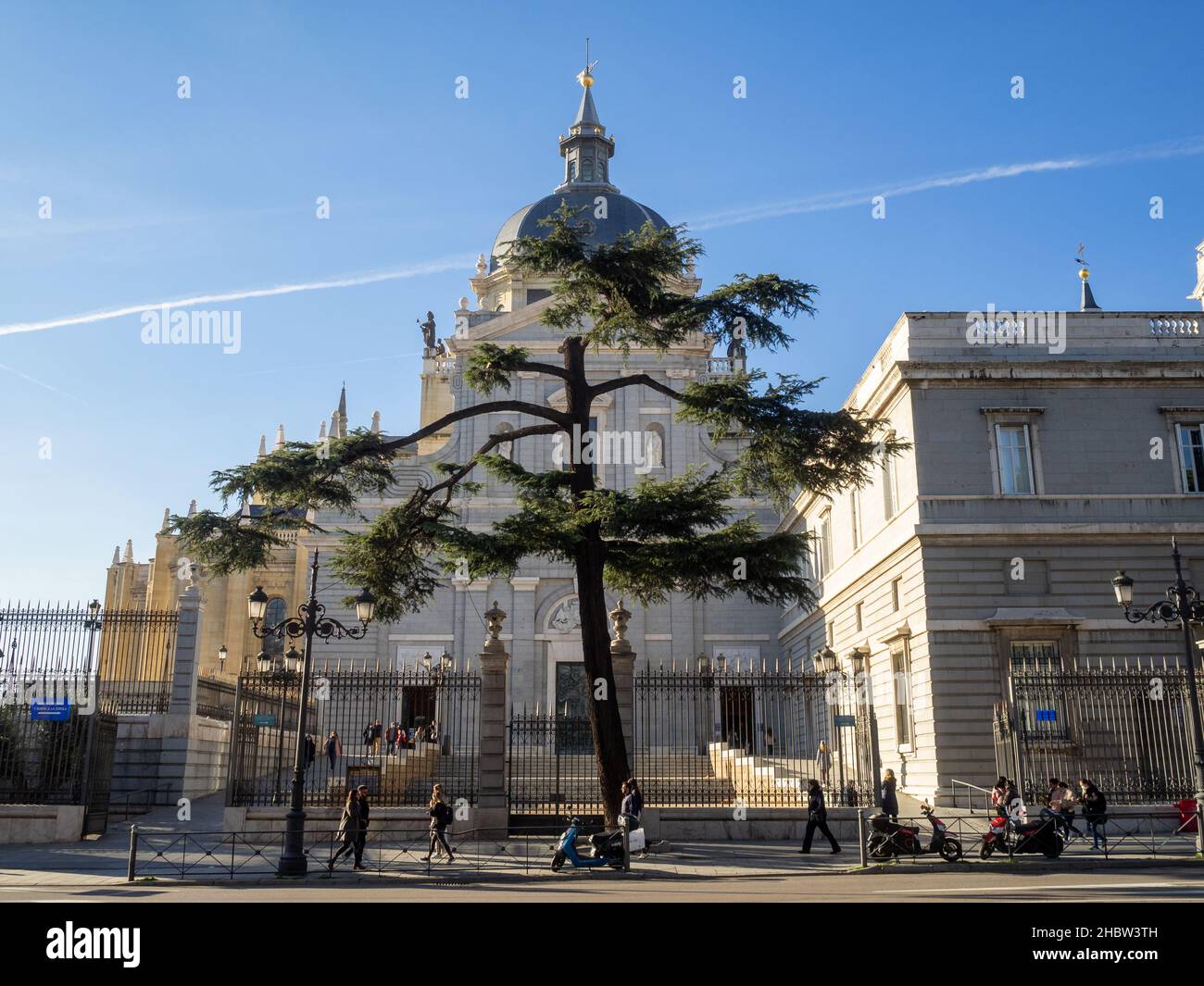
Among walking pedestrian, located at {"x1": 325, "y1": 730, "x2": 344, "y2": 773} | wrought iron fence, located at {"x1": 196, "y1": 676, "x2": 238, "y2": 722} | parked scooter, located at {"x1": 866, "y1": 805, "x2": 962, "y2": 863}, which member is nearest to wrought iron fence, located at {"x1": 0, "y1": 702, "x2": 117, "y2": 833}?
walking pedestrian, located at {"x1": 325, "y1": 730, "x2": 344, "y2": 773}

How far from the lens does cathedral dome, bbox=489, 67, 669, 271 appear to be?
60312mm

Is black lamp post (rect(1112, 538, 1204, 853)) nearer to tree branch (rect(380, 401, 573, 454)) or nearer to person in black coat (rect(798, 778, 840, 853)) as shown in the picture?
person in black coat (rect(798, 778, 840, 853))

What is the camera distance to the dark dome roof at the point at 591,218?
5984 centimetres

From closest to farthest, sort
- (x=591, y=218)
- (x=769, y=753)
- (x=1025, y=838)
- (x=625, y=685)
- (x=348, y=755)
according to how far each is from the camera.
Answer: (x=1025, y=838) < (x=625, y=685) < (x=348, y=755) < (x=769, y=753) < (x=591, y=218)

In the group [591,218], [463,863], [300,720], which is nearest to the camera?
[300,720]

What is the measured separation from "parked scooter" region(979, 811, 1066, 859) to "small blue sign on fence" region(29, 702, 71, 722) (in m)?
17.5

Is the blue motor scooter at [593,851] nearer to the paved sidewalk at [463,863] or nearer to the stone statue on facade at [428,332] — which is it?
the paved sidewalk at [463,863]

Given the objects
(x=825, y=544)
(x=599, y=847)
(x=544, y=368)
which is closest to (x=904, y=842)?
(x=599, y=847)

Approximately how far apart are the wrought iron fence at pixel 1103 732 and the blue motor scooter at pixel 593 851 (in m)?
9.08

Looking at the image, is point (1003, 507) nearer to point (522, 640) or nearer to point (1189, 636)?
point (1189, 636)

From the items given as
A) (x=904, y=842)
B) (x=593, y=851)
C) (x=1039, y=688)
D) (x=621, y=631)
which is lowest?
(x=593, y=851)

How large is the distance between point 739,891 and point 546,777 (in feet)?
31.2

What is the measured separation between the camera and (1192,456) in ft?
91.4
